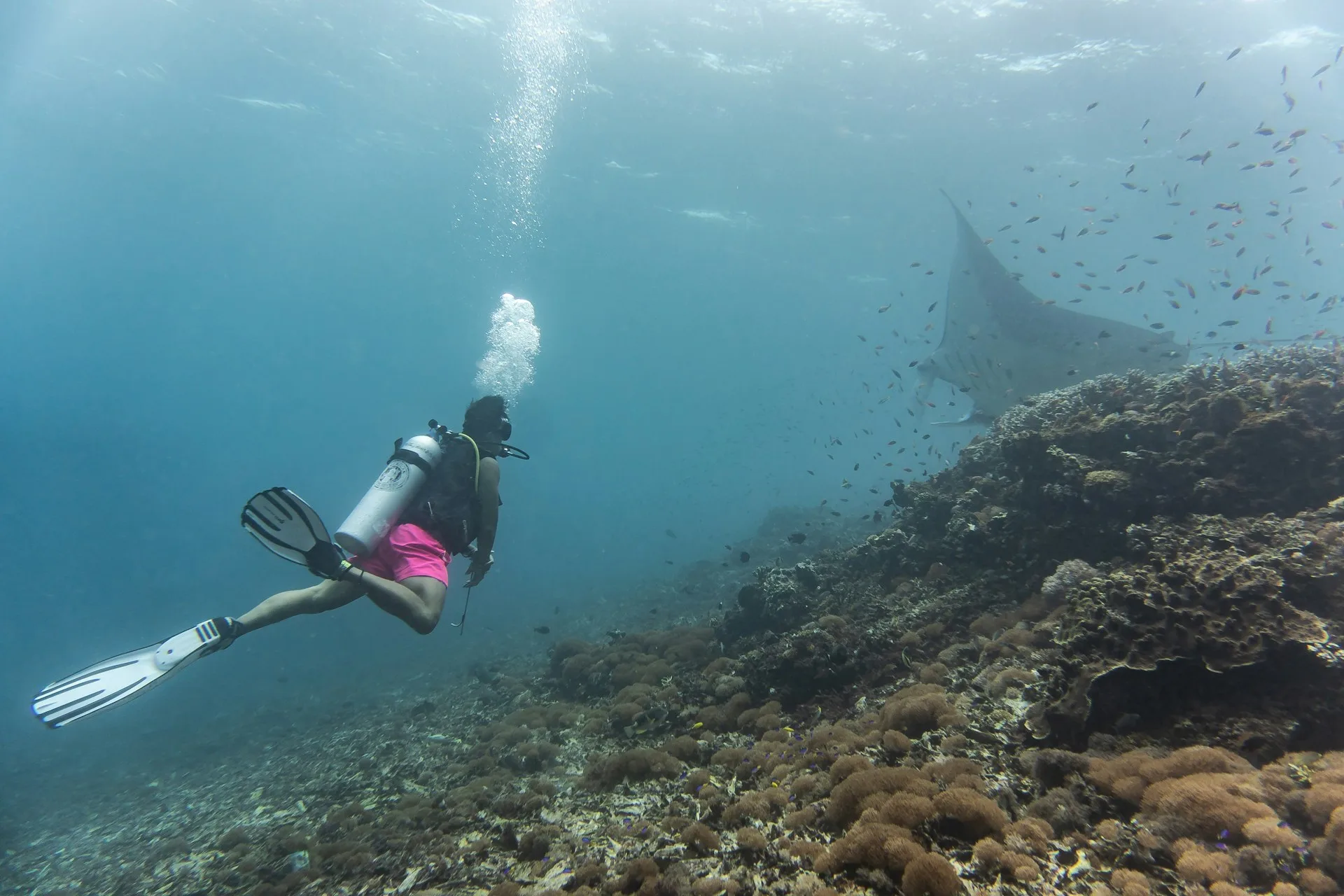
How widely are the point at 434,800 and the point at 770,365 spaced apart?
9134cm

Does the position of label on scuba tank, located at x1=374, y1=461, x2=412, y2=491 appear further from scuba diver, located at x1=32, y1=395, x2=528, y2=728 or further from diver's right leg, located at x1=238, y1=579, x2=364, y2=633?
diver's right leg, located at x1=238, y1=579, x2=364, y2=633

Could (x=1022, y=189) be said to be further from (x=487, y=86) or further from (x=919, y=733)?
(x=919, y=733)

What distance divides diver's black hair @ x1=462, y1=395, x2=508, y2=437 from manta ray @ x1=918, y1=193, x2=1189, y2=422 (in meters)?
14.5

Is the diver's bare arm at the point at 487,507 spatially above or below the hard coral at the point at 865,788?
above

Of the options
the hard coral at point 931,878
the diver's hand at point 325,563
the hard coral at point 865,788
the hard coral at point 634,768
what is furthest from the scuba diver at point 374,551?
the hard coral at point 931,878

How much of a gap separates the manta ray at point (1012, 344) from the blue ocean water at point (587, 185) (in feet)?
4.06

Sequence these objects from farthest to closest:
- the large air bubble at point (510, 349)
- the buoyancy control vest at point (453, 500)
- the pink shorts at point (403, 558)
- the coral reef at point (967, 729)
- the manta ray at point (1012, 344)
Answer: the large air bubble at point (510, 349) < the manta ray at point (1012, 344) < the buoyancy control vest at point (453, 500) < the pink shorts at point (403, 558) < the coral reef at point (967, 729)

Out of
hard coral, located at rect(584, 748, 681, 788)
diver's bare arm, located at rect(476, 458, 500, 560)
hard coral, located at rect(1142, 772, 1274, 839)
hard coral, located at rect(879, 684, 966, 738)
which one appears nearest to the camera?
hard coral, located at rect(1142, 772, 1274, 839)

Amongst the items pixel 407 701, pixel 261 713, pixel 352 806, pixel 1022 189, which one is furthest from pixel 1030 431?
pixel 1022 189

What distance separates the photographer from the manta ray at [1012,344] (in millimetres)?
14273

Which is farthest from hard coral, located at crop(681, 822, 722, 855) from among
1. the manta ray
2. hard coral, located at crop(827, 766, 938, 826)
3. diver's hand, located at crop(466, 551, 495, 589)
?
the manta ray

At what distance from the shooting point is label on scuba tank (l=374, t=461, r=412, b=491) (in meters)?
5.65

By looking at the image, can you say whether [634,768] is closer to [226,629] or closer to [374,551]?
[374,551]

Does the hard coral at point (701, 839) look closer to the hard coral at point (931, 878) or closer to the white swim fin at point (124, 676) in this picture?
the hard coral at point (931, 878)
